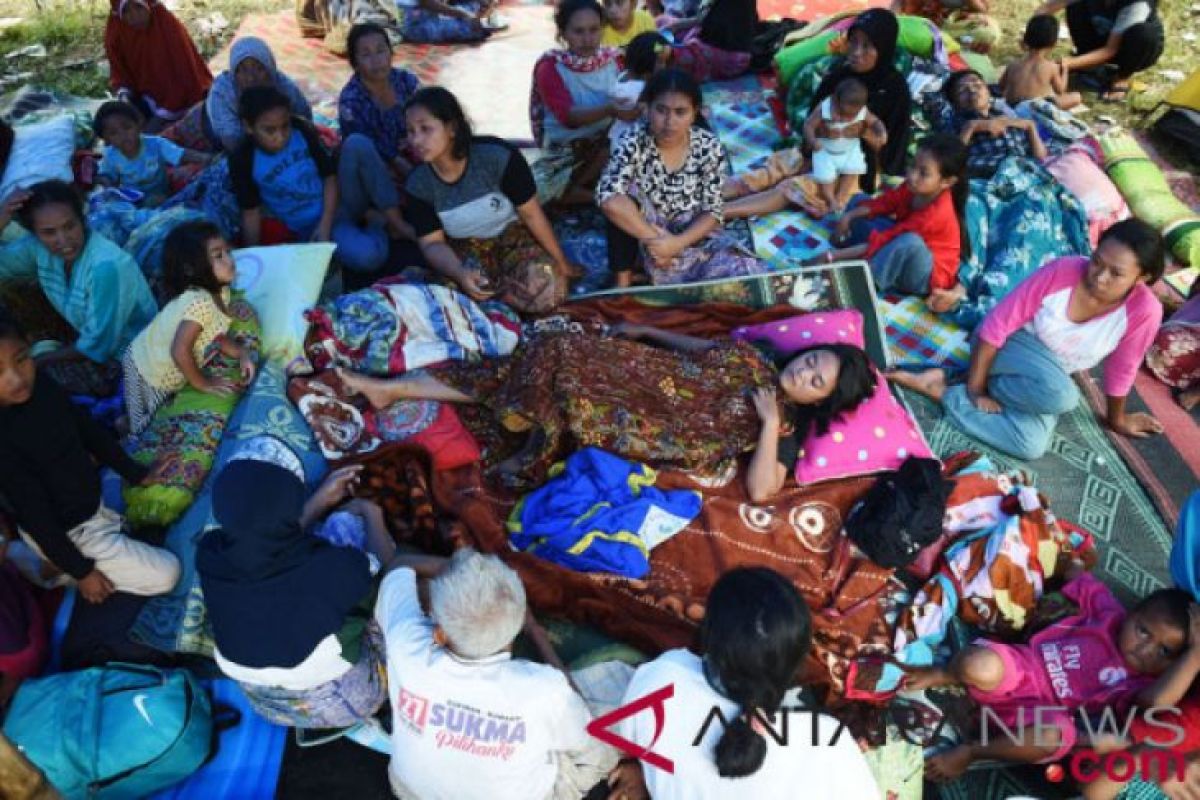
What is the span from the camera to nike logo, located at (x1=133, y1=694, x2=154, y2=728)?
104 inches

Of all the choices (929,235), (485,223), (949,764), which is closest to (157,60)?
(485,223)

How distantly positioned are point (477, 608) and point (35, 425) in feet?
5.57

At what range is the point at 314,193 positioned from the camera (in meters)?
4.64

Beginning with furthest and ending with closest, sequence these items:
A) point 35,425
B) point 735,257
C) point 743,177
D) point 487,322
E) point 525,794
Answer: point 743,177, point 735,257, point 487,322, point 35,425, point 525,794

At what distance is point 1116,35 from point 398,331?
612 cm

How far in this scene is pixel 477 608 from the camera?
2.15m

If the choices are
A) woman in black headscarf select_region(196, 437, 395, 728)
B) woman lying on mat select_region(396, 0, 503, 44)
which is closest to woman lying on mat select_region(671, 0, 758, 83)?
woman lying on mat select_region(396, 0, 503, 44)

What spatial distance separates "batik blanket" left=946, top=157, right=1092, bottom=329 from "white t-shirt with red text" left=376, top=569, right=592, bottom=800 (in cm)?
317

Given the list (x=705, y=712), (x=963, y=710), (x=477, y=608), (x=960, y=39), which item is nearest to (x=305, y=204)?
(x=477, y=608)

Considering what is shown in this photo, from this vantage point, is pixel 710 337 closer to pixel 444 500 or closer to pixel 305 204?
pixel 444 500

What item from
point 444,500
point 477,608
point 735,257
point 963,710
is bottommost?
point 963,710

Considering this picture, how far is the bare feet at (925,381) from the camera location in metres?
3.98

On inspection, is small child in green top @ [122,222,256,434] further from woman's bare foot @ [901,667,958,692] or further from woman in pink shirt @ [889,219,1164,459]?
woman in pink shirt @ [889,219,1164,459]

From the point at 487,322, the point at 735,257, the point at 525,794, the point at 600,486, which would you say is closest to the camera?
the point at 525,794
